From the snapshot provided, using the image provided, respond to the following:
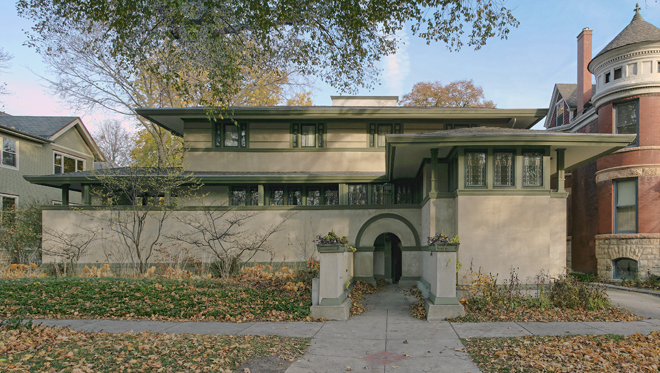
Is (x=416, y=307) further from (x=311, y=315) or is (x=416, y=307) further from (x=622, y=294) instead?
(x=622, y=294)

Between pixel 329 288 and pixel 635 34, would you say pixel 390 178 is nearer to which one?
pixel 329 288

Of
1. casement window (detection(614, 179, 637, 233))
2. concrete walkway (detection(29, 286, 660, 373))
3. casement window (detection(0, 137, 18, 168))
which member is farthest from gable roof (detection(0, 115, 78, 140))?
casement window (detection(614, 179, 637, 233))

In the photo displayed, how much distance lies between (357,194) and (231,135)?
19.5ft

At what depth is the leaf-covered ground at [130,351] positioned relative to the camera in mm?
5742

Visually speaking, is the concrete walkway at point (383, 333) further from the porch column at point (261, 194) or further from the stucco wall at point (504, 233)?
the porch column at point (261, 194)

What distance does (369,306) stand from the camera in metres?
12.0

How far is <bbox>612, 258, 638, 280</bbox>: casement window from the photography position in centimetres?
1683

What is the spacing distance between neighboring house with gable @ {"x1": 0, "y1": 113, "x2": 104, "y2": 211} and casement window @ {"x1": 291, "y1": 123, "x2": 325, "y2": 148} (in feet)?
43.8

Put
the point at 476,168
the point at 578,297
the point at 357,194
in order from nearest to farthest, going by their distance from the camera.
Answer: the point at 578,297 < the point at 476,168 < the point at 357,194

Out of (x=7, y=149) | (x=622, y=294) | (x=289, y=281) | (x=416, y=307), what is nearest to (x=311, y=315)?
(x=289, y=281)

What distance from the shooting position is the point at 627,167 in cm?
1711

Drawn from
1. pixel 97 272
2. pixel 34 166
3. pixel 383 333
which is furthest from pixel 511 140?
pixel 34 166

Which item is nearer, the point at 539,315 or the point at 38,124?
the point at 539,315

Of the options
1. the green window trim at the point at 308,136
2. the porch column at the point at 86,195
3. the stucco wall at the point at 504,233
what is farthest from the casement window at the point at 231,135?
the stucco wall at the point at 504,233
